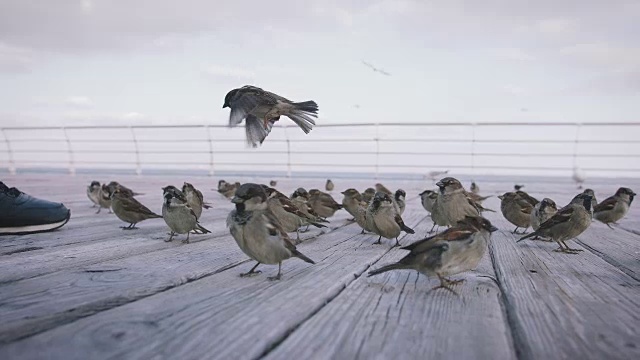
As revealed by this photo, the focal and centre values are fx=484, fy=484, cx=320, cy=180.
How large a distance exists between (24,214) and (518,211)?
379 cm

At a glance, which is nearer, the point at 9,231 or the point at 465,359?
the point at 465,359

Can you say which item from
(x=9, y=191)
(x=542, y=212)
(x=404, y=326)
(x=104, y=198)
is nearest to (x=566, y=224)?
(x=542, y=212)

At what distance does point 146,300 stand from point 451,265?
116 cm

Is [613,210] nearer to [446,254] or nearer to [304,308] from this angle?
[446,254]

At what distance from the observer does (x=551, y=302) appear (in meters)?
1.58

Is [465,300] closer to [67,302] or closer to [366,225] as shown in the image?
[67,302]

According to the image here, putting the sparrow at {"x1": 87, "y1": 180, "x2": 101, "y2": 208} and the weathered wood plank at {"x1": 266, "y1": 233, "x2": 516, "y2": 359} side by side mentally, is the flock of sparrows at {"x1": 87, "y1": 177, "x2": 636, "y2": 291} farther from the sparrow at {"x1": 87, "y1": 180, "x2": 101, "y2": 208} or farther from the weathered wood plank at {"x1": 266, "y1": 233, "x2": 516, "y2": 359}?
the weathered wood plank at {"x1": 266, "y1": 233, "x2": 516, "y2": 359}

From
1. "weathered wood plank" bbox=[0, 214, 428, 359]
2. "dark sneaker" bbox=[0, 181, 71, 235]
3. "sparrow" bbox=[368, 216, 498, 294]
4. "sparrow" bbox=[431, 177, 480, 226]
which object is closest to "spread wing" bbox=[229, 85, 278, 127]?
"dark sneaker" bbox=[0, 181, 71, 235]

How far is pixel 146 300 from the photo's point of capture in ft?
4.99

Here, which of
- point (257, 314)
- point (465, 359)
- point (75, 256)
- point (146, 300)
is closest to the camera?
point (465, 359)

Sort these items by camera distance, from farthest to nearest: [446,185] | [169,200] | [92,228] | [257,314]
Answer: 1. [446,185]
2. [92,228]
3. [169,200]
4. [257,314]

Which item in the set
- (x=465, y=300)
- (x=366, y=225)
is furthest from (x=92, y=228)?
(x=465, y=300)

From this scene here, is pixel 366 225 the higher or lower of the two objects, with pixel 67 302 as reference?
lower

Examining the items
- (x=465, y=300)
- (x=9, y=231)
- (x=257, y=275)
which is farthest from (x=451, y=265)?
(x=9, y=231)
